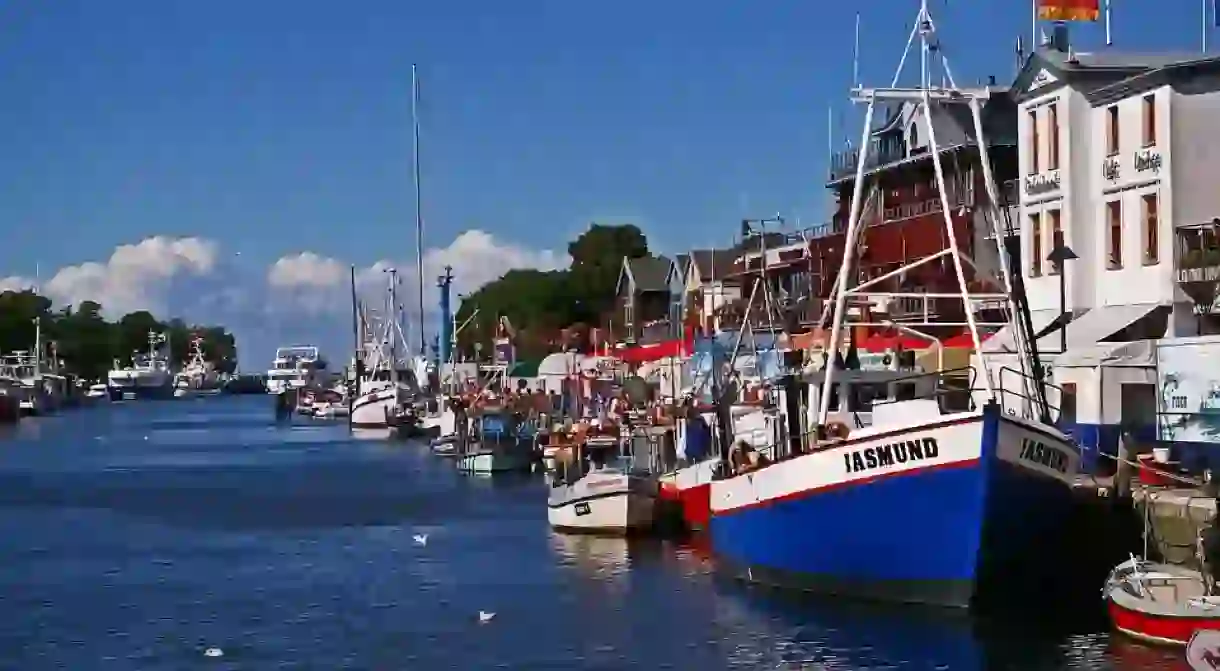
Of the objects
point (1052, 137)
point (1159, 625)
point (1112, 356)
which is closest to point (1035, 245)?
point (1052, 137)

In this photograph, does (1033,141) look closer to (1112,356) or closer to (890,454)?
(1112,356)

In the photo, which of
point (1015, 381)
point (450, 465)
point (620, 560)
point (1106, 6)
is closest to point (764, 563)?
point (620, 560)

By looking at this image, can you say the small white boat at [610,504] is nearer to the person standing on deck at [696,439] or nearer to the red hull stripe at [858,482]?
the person standing on deck at [696,439]

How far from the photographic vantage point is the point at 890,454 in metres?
36.4

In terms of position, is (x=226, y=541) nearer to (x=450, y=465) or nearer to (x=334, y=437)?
(x=450, y=465)

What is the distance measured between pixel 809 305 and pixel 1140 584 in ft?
155

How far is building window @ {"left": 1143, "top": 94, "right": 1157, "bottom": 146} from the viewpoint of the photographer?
180 feet

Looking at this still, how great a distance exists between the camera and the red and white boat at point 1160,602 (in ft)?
106

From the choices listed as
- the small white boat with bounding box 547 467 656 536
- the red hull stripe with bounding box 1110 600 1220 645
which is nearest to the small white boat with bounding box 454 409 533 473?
the small white boat with bounding box 547 467 656 536

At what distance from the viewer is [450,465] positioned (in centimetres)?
10044

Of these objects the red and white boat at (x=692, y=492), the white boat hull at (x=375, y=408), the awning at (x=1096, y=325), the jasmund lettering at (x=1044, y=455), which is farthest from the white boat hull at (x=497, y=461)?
the jasmund lettering at (x=1044, y=455)

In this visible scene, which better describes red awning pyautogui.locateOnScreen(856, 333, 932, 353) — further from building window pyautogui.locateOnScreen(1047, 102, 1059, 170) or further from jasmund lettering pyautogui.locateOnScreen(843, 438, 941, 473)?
jasmund lettering pyautogui.locateOnScreen(843, 438, 941, 473)

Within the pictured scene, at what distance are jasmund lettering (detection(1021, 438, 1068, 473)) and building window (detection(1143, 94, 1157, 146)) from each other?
20873 millimetres

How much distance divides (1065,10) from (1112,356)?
1233cm
